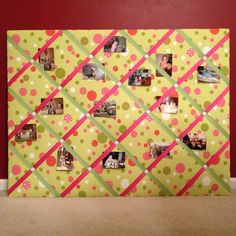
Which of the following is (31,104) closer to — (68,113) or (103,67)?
(68,113)

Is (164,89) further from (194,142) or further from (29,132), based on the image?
(29,132)

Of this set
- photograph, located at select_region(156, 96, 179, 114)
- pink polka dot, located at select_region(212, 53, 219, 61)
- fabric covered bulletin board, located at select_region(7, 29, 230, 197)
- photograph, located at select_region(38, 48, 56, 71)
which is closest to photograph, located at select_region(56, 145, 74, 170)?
fabric covered bulletin board, located at select_region(7, 29, 230, 197)

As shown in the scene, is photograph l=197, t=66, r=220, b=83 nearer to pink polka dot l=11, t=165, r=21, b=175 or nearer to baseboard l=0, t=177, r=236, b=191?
baseboard l=0, t=177, r=236, b=191

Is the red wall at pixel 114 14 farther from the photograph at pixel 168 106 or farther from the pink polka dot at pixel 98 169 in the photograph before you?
the pink polka dot at pixel 98 169

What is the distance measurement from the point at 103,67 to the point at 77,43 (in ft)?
0.71

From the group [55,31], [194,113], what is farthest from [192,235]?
[55,31]

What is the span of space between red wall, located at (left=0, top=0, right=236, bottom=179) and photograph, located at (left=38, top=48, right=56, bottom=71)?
182 millimetres

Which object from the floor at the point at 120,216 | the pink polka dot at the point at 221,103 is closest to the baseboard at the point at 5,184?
the floor at the point at 120,216

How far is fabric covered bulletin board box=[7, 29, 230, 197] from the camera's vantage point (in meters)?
2.22

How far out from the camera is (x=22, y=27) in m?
2.30

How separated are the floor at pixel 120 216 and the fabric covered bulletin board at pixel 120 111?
12cm

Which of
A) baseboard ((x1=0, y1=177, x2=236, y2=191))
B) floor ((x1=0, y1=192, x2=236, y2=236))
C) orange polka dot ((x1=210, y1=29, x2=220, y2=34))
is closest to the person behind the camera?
floor ((x1=0, y1=192, x2=236, y2=236))

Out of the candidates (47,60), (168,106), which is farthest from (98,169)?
(47,60)

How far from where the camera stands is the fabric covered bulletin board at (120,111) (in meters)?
2.22
